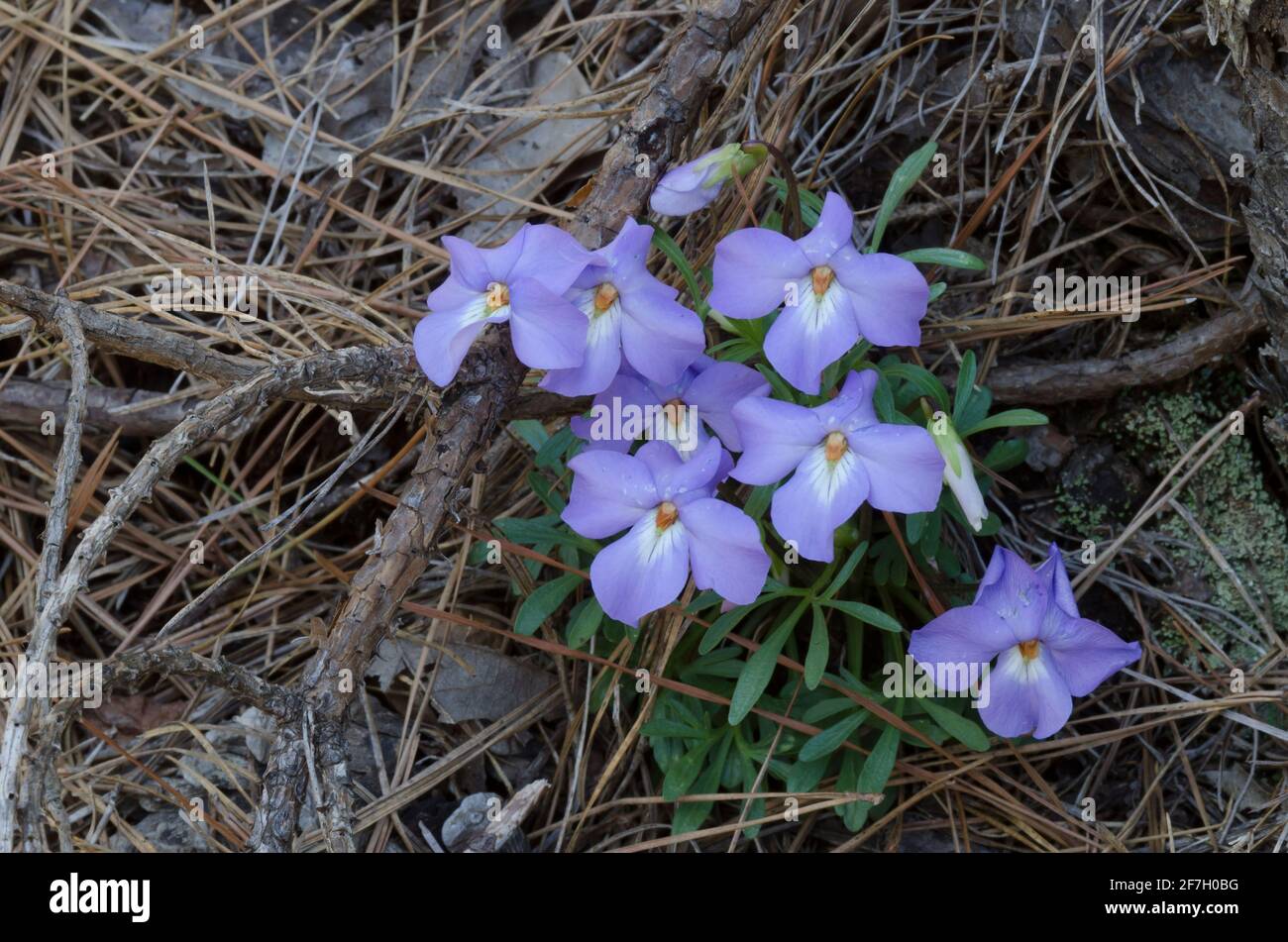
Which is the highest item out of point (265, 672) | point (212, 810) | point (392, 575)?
point (392, 575)

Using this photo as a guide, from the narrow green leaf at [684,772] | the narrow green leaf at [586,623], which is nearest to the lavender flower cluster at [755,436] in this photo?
the narrow green leaf at [586,623]

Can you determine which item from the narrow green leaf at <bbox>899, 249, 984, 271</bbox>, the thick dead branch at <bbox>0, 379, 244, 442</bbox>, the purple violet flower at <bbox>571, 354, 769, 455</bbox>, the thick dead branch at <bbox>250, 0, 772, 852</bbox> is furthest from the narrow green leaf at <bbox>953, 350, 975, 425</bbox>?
the thick dead branch at <bbox>0, 379, 244, 442</bbox>

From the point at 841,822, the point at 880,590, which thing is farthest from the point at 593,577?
the point at 841,822

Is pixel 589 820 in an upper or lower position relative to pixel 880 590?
lower

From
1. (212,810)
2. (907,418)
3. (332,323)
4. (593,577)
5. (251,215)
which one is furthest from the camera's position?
(251,215)

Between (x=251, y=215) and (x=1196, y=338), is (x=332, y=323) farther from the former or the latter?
(x=1196, y=338)

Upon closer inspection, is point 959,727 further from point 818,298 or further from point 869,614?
point 818,298

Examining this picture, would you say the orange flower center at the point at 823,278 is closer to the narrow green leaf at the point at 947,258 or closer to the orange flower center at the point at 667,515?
the narrow green leaf at the point at 947,258
